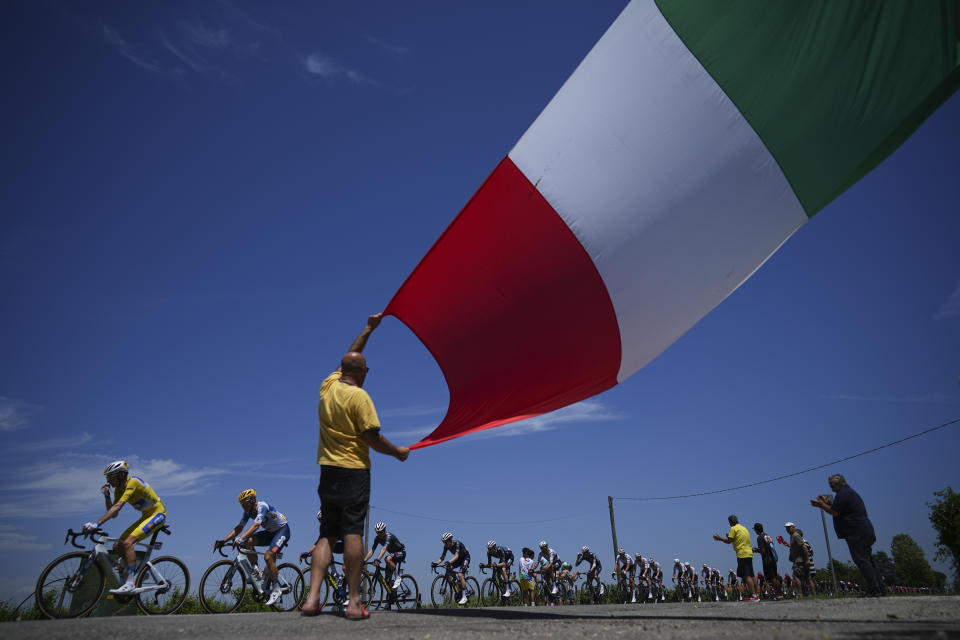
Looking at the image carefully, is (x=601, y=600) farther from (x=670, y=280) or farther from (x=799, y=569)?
(x=670, y=280)

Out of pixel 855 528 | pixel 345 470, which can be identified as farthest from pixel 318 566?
pixel 855 528

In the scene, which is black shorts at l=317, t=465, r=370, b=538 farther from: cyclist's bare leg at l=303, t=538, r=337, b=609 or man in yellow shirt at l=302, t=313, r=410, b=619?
cyclist's bare leg at l=303, t=538, r=337, b=609

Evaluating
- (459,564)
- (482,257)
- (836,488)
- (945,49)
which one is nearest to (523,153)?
(482,257)

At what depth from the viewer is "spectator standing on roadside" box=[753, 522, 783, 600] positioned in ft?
36.6

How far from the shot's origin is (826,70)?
443cm

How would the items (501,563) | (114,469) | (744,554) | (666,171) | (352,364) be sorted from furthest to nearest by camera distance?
(501,563)
(744,554)
(114,469)
(666,171)
(352,364)

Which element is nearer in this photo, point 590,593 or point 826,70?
point 826,70

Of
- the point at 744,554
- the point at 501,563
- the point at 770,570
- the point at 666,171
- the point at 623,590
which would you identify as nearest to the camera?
the point at 666,171

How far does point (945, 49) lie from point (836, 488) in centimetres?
552

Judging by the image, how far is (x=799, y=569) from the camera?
12352 millimetres

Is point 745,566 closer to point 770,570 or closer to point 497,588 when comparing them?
point 770,570

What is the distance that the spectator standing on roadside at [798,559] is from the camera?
11.7 metres

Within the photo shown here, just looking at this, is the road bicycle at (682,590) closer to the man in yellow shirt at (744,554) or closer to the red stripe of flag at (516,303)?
the man in yellow shirt at (744,554)

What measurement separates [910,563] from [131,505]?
96.2m
